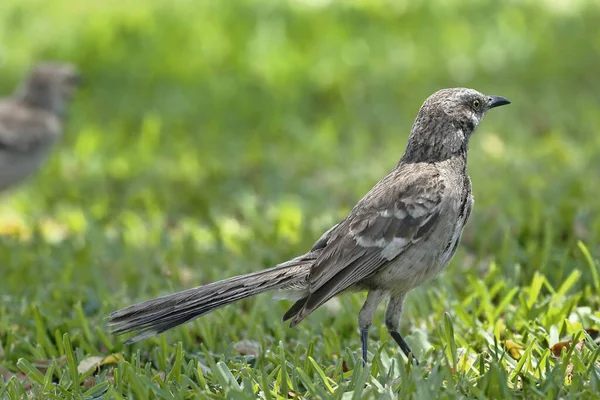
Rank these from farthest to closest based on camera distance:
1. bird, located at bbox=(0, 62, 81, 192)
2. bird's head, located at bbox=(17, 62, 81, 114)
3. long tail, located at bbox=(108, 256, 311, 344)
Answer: bird's head, located at bbox=(17, 62, 81, 114) → bird, located at bbox=(0, 62, 81, 192) → long tail, located at bbox=(108, 256, 311, 344)

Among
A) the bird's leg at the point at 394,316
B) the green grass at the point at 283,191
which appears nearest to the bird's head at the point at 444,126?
the bird's leg at the point at 394,316

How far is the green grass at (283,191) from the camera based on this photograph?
173 inches

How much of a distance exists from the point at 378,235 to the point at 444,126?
68cm

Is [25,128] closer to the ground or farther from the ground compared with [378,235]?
closer to the ground

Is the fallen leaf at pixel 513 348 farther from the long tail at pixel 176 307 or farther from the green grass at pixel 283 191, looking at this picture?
the long tail at pixel 176 307

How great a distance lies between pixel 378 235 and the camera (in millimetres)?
Answer: 4410

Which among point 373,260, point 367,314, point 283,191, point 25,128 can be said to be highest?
point 373,260

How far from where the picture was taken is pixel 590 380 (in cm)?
381

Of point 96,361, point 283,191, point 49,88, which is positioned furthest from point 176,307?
point 49,88

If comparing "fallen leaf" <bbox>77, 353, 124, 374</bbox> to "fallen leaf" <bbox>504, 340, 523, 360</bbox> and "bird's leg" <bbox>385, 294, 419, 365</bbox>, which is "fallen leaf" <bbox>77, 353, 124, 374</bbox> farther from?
"fallen leaf" <bbox>504, 340, 523, 360</bbox>

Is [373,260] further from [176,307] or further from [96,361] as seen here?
[96,361]

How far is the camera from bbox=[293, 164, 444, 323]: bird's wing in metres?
4.38

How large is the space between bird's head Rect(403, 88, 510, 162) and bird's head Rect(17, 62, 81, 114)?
18.6ft

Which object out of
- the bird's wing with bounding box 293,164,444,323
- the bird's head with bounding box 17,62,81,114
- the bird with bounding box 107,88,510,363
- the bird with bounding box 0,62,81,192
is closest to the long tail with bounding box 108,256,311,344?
the bird with bounding box 107,88,510,363
